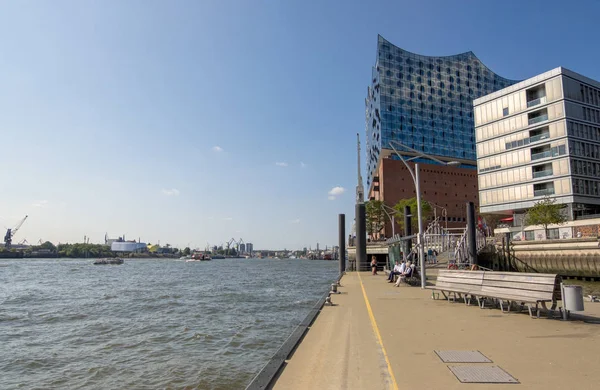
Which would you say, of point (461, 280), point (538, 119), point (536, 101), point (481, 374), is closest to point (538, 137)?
point (538, 119)

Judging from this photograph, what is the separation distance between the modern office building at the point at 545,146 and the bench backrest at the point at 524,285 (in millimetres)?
56086

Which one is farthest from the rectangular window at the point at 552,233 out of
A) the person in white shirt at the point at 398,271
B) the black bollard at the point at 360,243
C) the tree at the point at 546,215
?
the person in white shirt at the point at 398,271

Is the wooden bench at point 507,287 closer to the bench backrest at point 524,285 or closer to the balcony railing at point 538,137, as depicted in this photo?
the bench backrest at point 524,285

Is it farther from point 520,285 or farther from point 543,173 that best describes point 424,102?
point 520,285

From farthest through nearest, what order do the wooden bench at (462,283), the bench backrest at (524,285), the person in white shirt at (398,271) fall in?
1. the person in white shirt at (398,271)
2. the wooden bench at (462,283)
3. the bench backrest at (524,285)

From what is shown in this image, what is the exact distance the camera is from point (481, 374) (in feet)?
19.2

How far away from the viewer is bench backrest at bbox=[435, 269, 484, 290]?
41.3 feet

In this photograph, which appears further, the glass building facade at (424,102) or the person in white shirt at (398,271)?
the glass building facade at (424,102)

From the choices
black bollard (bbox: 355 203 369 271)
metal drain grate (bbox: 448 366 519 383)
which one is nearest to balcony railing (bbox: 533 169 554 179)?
black bollard (bbox: 355 203 369 271)

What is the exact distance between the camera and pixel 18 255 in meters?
190

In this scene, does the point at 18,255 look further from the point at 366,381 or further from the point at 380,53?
the point at 366,381

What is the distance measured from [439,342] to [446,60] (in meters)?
132

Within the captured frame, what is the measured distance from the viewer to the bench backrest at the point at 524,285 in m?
9.72

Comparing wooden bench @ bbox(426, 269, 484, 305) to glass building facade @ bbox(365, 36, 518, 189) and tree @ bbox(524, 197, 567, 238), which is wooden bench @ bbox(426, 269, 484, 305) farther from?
glass building facade @ bbox(365, 36, 518, 189)
